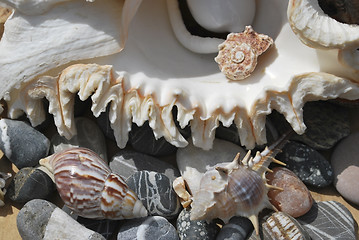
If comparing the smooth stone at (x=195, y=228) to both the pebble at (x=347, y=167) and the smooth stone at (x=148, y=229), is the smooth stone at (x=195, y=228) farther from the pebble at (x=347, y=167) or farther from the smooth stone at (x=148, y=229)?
the pebble at (x=347, y=167)

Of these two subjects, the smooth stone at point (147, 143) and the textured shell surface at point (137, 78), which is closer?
the textured shell surface at point (137, 78)

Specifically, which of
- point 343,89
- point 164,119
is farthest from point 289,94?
point 164,119

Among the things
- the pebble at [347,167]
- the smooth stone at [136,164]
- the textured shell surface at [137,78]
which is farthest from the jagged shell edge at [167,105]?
the pebble at [347,167]

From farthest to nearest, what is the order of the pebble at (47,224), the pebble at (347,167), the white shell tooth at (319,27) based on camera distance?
the pebble at (347,167)
the pebble at (47,224)
the white shell tooth at (319,27)

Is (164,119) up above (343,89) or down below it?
below

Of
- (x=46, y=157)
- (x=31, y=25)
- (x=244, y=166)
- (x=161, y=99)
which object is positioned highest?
(x=31, y=25)

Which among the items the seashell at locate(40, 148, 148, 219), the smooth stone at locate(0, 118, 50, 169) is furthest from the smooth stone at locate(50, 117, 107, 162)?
the seashell at locate(40, 148, 148, 219)

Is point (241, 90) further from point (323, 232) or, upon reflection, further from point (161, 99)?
point (323, 232)
